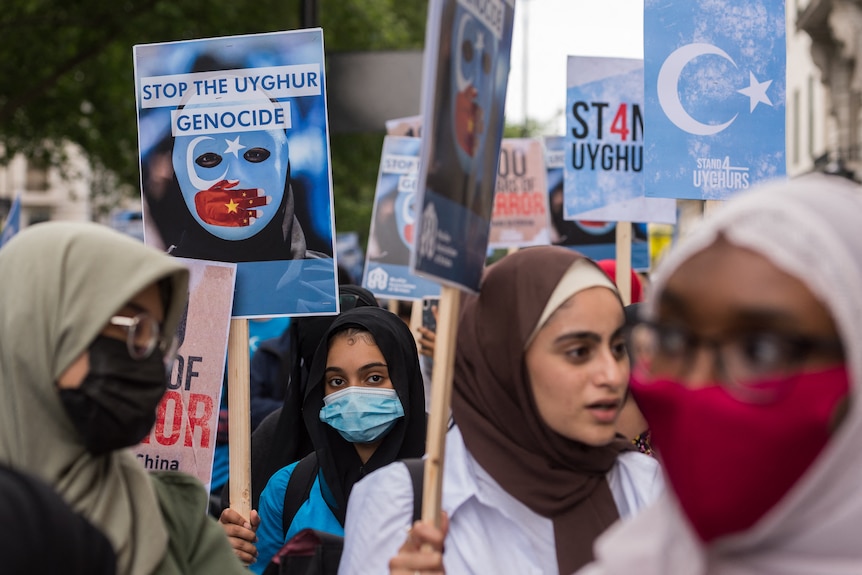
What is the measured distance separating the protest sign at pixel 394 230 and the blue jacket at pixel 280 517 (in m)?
3.51

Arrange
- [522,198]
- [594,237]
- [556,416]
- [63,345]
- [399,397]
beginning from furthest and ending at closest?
[522,198]
[594,237]
[399,397]
[556,416]
[63,345]

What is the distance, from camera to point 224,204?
14.0ft

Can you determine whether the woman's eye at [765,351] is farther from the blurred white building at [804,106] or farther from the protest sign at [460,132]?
the blurred white building at [804,106]

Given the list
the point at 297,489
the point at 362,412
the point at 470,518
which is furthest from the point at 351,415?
the point at 470,518

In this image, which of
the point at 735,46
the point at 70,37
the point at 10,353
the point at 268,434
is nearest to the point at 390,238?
the point at 268,434

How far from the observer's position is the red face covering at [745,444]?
65.0 inches

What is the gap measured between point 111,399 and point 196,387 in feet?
4.92

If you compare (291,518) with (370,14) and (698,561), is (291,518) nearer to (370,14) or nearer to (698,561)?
(698,561)

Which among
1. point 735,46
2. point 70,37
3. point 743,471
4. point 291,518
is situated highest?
point 70,37

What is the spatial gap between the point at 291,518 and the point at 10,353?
1.89 metres

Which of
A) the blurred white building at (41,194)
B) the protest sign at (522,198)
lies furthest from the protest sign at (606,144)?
the blurred white building at (41,194)

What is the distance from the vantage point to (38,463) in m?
2.52

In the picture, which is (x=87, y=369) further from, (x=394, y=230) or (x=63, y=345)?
(x=394, y=230)

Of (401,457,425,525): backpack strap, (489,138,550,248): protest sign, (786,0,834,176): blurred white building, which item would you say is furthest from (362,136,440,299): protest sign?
(786,0,834,176): blurred white building
